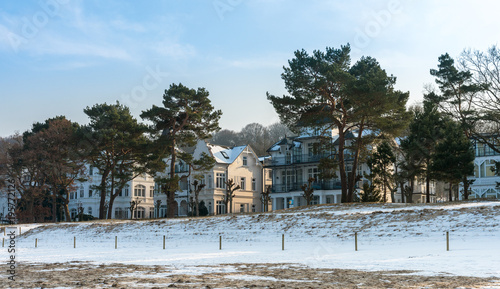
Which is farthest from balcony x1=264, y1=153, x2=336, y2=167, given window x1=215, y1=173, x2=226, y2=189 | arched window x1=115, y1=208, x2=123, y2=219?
arched window x1=115, y1=208, x2=123, y2=219

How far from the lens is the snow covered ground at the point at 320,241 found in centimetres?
1856

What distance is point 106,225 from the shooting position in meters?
41.9

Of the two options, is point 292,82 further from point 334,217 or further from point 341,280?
point 341,280

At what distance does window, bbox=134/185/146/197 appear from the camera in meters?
79.6

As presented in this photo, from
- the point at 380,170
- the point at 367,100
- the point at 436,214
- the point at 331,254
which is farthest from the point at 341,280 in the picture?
the point at 380,170

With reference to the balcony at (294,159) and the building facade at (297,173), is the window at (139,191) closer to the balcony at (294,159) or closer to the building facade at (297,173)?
the balcony at (294,159)

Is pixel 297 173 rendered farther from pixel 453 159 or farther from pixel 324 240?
pixel 324 240

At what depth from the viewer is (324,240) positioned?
89.7 feet

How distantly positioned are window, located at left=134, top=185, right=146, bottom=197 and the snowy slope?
38.3 metres

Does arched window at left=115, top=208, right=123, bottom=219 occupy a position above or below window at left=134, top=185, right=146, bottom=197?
below

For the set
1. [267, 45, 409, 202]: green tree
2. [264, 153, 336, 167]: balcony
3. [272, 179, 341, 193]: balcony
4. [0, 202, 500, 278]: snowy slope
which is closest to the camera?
[0, 202, 500, 278]: snowy slope

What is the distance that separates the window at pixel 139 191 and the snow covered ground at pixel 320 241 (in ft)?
125

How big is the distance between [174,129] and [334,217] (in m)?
23.1

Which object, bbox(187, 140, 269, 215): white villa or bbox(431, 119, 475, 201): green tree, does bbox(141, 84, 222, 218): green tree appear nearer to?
bbox(187, 140, 269, 215): white villa
